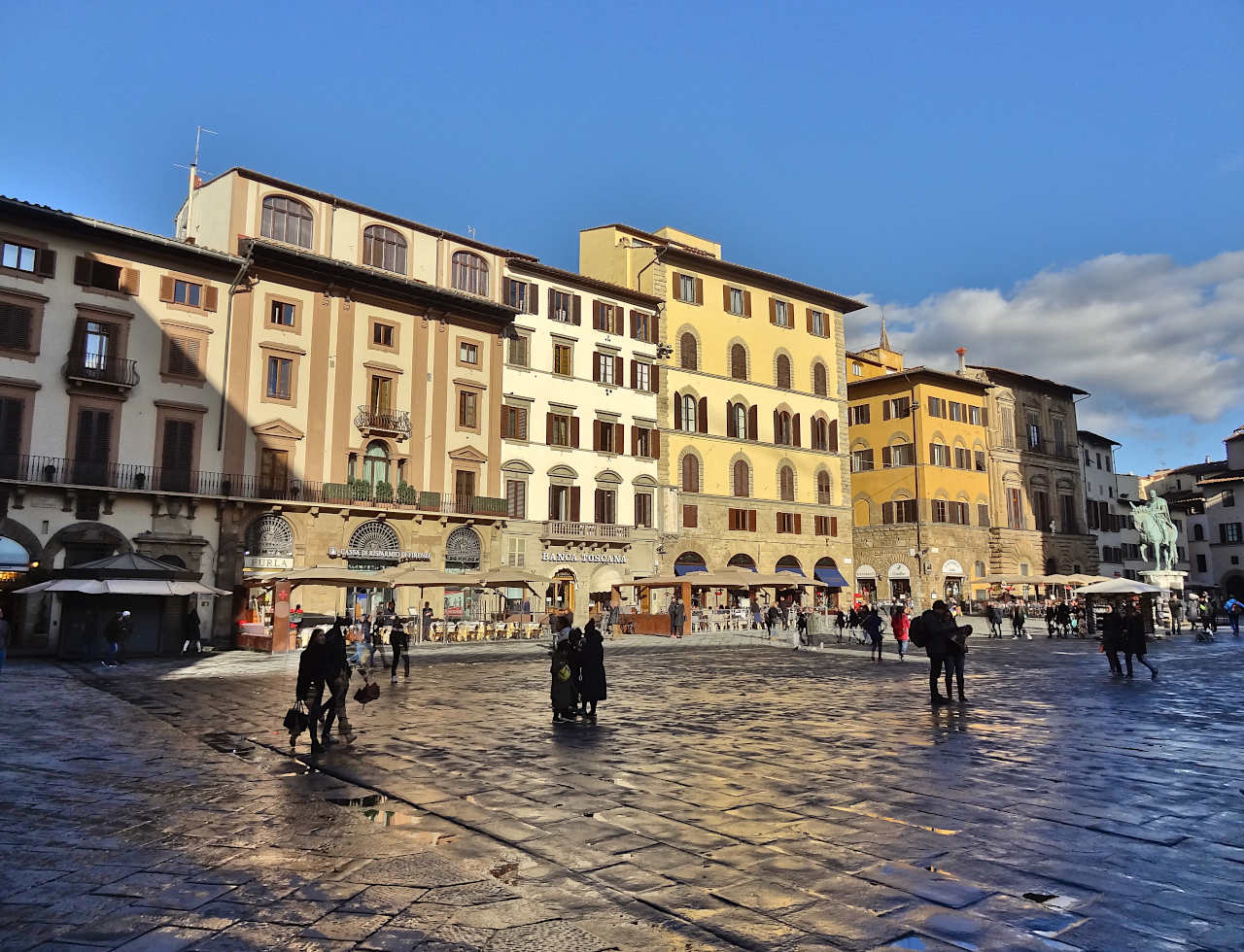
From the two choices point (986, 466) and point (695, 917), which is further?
point (986, 466)

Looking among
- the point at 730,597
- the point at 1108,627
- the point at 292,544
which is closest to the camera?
the point at 1108,627

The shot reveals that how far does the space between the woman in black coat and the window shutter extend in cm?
2476

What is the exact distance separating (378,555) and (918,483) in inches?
1272

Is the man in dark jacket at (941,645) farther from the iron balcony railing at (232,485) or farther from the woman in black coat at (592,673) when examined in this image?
the iron balcony railing at (232,485)

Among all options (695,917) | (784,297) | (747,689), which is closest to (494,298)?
(784,297)

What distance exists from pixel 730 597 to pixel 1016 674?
2523 centimetres

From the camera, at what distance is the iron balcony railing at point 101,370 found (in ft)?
88.6

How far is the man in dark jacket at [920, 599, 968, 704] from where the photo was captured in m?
13.9

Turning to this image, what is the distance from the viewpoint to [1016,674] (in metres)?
19.2

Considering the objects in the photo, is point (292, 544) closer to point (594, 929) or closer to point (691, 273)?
point (691, 273)

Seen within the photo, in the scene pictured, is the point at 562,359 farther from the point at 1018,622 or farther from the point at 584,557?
the point at 1018,622

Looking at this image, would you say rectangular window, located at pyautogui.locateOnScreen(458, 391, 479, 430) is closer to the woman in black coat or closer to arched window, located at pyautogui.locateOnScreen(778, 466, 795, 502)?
arched window, located at pyautogui.locateOnScreen(778, 466, 795, 502)

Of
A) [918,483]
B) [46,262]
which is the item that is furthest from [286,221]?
[918,483]

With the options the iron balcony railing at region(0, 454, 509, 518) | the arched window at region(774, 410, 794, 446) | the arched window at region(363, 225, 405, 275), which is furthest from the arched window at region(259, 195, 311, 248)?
the arched window at region(774, 410, 794, 446)
